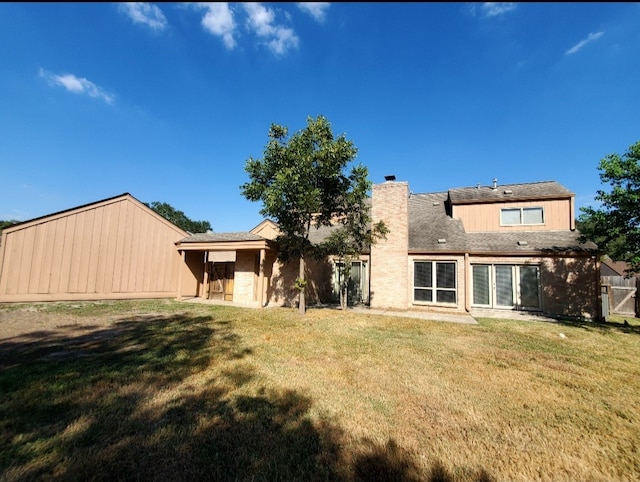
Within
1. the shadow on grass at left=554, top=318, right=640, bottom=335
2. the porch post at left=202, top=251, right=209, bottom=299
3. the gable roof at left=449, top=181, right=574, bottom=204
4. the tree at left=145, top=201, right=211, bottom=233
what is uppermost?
the tree at left=145, top=201, right=211, bottom=233

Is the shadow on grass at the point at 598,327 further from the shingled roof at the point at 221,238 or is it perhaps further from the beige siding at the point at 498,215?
the shingled roof at the point at 221,238

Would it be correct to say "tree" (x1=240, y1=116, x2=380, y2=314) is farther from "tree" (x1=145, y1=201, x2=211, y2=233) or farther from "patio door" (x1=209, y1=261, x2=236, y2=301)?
"tree" (x1=145, y1=201, x2=211, y2=233)

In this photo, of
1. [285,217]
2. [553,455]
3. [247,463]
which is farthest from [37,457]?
[285,217]

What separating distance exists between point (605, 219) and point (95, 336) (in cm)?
1777

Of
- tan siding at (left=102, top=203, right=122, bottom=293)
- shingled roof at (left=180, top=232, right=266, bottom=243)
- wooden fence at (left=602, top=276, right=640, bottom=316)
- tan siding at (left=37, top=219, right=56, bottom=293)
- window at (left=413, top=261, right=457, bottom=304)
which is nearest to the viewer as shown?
tan siding at (left=37, top=219, right=56, bottom=293)

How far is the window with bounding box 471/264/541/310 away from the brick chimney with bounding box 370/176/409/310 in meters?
3.70

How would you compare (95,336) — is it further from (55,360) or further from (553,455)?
(553,455)

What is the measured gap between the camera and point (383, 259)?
15.0 m

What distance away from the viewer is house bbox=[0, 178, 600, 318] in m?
13.2

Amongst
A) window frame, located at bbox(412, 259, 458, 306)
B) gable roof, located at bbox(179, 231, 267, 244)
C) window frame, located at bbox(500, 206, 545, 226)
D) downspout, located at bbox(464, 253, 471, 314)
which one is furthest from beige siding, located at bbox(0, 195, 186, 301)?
window frame, located at bbox(500, 206, 545, 226)

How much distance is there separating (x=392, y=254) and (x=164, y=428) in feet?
42.4

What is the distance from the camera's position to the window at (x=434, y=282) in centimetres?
1436

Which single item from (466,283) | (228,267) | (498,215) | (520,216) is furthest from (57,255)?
(520,216)

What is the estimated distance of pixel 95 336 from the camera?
753cm
